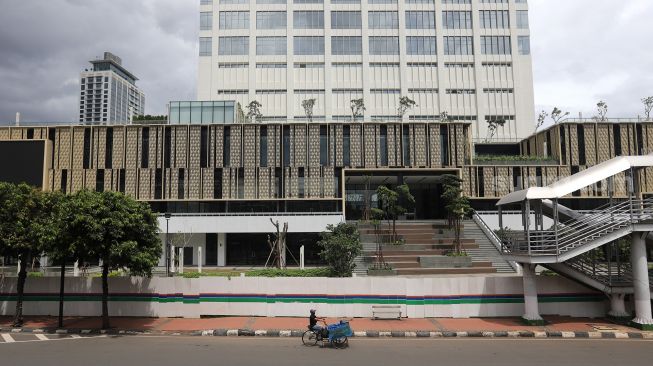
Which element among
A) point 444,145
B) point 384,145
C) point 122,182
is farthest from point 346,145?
point 122,182

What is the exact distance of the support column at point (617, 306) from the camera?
1800 cm

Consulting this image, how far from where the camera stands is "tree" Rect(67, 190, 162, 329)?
55.5ft

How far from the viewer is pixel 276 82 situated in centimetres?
6131

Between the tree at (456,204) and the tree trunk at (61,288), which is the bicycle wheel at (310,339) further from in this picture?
the tree at (456,204)

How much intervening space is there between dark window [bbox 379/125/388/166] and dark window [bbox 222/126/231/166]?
1458 cm

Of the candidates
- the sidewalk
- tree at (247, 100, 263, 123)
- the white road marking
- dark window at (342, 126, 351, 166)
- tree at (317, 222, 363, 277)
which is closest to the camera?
the white road marking

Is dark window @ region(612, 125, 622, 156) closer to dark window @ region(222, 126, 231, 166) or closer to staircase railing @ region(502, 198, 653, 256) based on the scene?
staircase railing @ region(502, 198, 653, 256)

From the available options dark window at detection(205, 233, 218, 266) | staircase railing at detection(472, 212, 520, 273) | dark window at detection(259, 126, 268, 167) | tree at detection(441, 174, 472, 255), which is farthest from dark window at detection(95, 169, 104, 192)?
staircase railing at detection(472, 212, 520, 273)

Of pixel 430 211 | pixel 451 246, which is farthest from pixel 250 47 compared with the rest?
pixel 451 246

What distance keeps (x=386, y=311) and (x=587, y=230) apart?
28.7 ft

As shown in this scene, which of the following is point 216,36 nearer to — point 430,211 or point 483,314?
point 430,211

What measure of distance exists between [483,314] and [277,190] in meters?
27.4

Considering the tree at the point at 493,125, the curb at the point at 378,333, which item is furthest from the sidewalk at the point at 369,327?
the tree at the point at 493,125

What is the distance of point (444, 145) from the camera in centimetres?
4497
